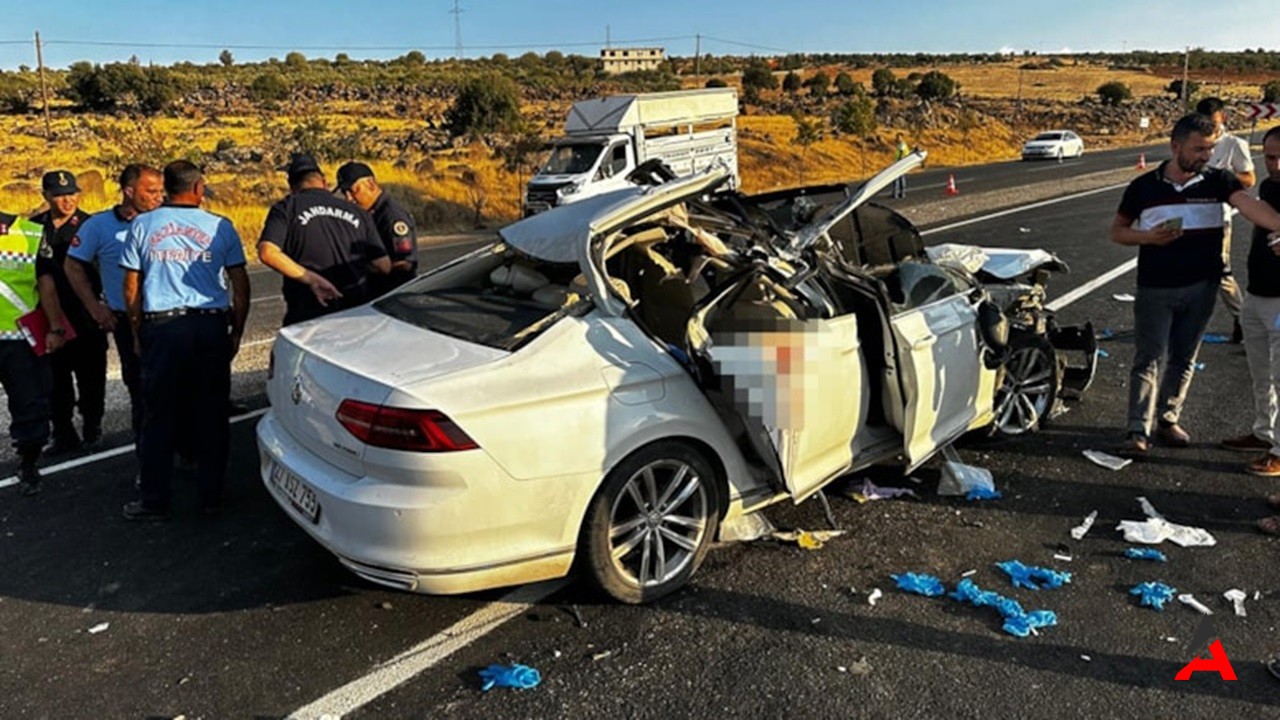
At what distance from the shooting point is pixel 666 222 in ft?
13.6

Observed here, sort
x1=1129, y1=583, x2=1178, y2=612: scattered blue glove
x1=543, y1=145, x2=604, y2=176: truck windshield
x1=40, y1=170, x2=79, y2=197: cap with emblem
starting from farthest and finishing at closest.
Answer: x1=543, y1=145, x2=604, y2=176: truck windshield → x1=40, y1=170, x2=79, y2=197: cap with emblem → x1=1129, y1=583, x2=1178, y2=612: scattered blue glove

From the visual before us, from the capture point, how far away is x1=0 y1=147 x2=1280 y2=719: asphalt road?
9.83 feet

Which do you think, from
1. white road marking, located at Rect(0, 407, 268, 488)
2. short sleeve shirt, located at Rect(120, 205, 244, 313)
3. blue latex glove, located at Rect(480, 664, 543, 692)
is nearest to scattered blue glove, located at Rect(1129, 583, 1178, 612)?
blue latex glove, located at Rect(480, 664, 543, 692)

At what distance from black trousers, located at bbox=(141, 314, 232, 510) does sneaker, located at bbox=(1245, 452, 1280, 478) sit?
550 centimetres

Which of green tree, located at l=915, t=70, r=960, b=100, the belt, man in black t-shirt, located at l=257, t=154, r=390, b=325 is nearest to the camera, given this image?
the belt

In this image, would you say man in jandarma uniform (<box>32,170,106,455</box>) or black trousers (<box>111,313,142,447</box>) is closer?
black trousers (<box>111,313,142,447</box>)

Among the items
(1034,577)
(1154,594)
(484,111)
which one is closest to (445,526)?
(1034,577)

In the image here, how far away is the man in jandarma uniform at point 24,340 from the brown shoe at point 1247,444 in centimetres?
676

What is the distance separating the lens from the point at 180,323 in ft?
14.1

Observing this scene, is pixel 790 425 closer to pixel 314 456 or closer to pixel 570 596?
pixel 570 596

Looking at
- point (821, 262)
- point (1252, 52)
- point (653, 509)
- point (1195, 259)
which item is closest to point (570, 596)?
point (653, 509)

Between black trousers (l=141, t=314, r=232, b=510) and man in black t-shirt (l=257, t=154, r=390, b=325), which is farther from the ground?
man in black t-shirt (l=257, t=154, r=390, b=325)

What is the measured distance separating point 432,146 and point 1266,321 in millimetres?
32367

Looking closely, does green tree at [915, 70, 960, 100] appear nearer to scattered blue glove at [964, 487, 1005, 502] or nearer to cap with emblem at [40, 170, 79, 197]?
scattered blue glove at [964, 487, 1005, 502]
